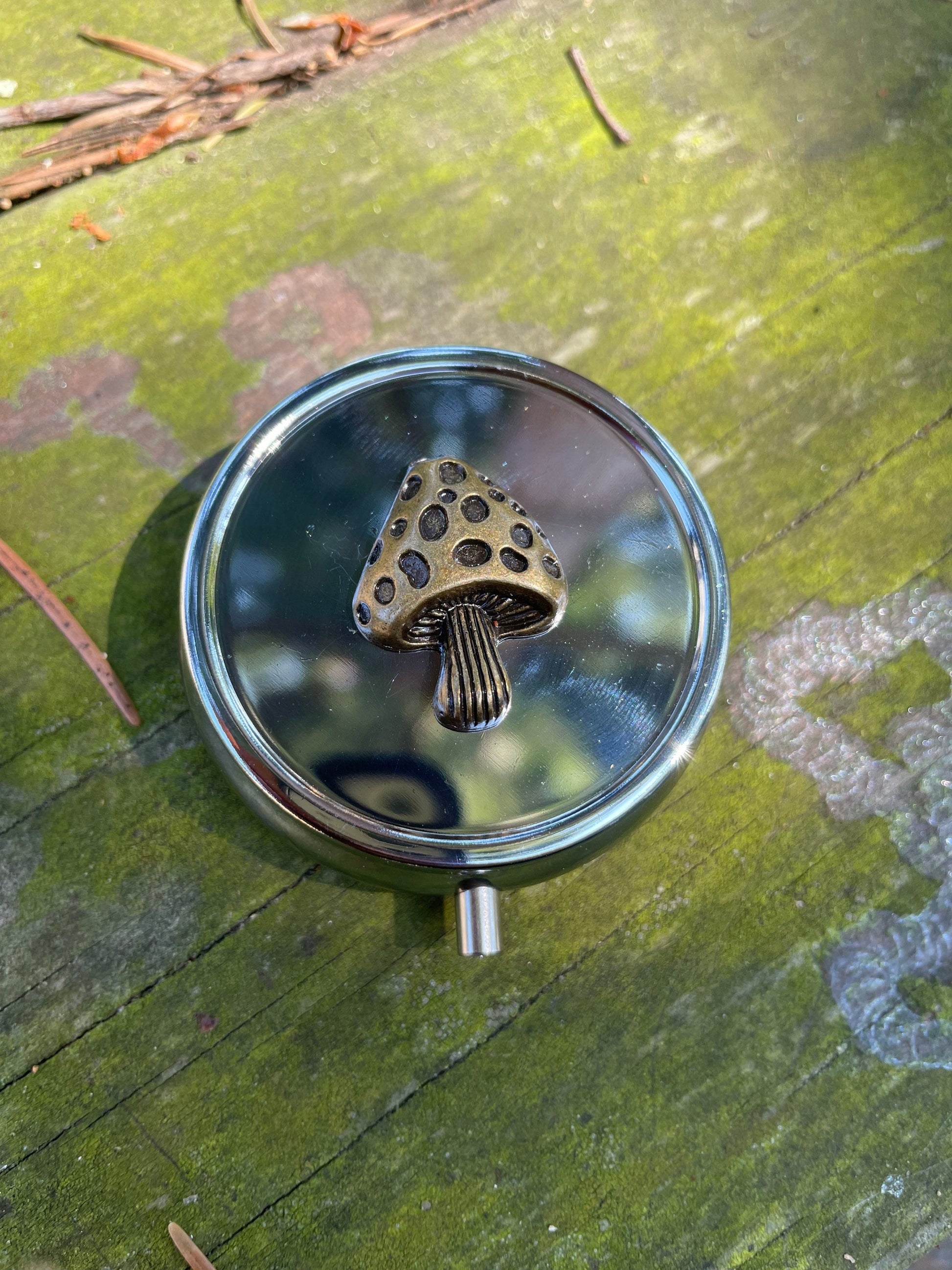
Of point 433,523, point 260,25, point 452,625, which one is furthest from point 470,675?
point 260,25

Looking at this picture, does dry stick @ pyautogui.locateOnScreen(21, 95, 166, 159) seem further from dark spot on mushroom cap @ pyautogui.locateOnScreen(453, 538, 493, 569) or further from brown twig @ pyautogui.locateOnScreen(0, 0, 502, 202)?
dark spot on mushroom cap @ pyautogui.locateOnScreen(453, 538, 493, 569)

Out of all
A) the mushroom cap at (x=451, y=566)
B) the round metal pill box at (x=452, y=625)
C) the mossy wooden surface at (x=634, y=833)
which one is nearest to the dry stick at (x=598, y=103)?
the mossy wooden surface at (x=634, y=833)

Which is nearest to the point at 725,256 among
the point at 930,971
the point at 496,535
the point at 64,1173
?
the point at 496,535

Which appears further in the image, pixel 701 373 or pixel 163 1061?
pixel 701 373

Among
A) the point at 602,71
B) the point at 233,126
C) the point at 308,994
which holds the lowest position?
the point at 308,994

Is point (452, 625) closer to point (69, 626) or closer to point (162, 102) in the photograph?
point (69, 626)

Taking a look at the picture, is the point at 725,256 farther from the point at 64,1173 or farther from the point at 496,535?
the point at 64,1173

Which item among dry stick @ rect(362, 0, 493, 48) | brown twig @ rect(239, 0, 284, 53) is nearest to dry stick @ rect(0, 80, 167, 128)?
brown twig @ rect(239, 0, 284, 53)

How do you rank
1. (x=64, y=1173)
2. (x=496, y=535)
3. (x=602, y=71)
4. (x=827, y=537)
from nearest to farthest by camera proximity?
(x=496, y=535) < (x=64, y=1173) < (x=827, y=537) < (x=602, y=71)

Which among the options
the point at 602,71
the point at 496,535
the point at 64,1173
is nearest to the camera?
the point at 496,535
